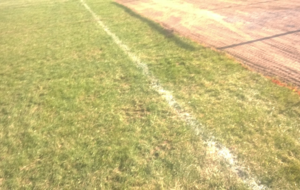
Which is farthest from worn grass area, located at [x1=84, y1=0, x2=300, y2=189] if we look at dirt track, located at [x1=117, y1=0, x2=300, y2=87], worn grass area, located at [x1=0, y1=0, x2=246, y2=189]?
dirt track, located at [x1=117, y1=0, x2=300, y2=87]

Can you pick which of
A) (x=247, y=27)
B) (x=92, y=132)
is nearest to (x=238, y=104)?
(x=92, y=132)

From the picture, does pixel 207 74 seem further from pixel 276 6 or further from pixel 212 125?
pixel 276 6

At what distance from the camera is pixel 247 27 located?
7.58 metres

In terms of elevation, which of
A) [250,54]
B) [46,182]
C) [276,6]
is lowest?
[46,182]

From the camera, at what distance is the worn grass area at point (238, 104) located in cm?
305

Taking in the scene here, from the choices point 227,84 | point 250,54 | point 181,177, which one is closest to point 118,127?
point 181,177

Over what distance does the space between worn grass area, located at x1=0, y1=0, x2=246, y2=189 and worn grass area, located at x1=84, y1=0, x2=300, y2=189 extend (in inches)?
15.7

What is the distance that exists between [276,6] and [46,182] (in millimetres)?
9919

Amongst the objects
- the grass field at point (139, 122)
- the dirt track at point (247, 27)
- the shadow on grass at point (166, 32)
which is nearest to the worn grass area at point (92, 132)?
the grass field at point (139, 122)

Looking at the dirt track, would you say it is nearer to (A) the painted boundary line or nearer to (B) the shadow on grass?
(B) the shadow on grass

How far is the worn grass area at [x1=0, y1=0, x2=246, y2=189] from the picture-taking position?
306cm

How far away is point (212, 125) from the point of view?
3.72m

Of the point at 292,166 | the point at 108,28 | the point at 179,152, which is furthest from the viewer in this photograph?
the point at 108,28

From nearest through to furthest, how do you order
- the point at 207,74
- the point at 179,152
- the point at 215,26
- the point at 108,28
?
the point at 179,152 → the point at 207,74 → the point at 215,26 → the point at 108,28
